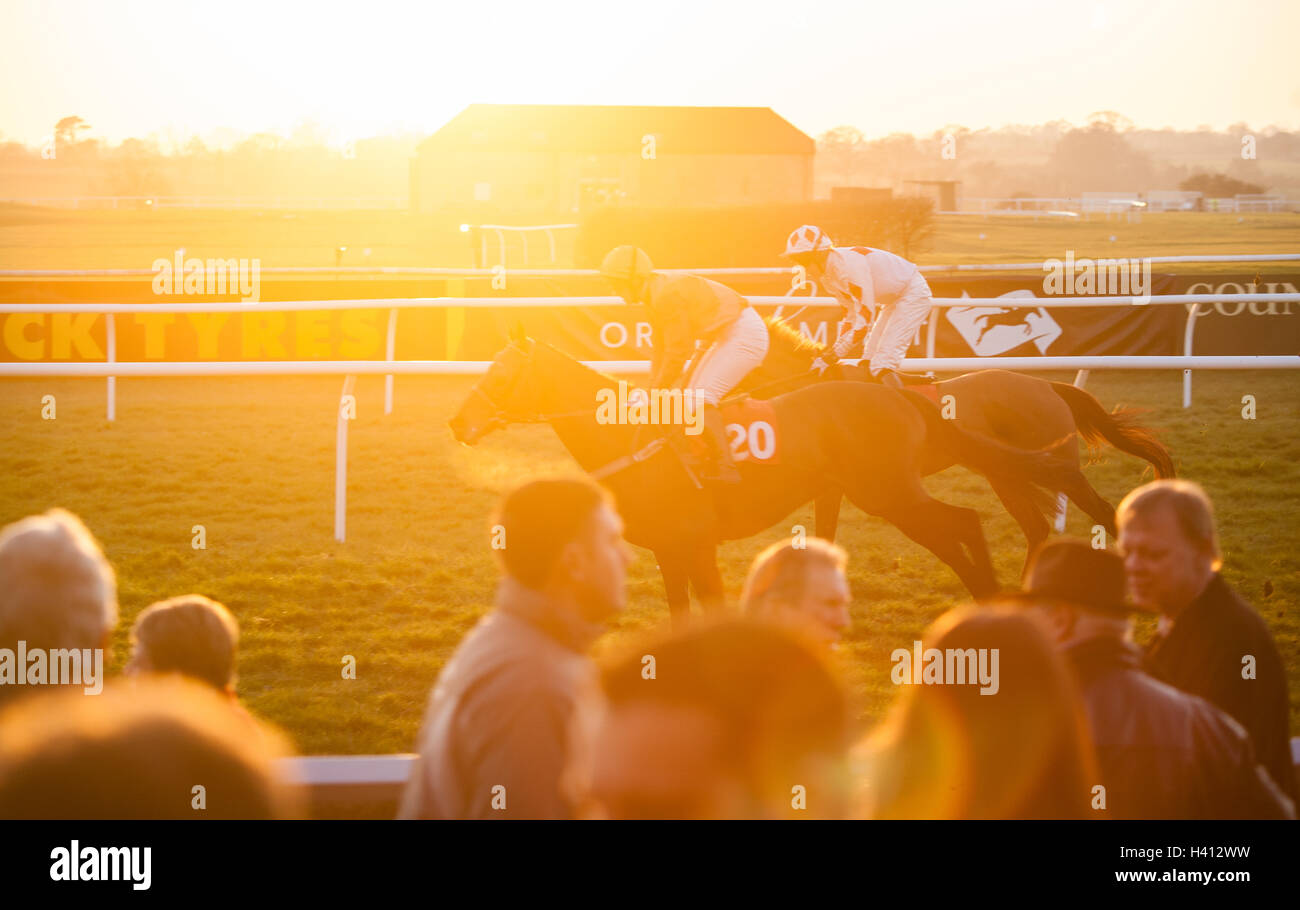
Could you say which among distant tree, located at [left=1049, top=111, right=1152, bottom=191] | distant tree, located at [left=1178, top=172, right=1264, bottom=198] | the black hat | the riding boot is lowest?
the black hat

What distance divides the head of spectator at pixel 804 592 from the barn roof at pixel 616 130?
45.8 m

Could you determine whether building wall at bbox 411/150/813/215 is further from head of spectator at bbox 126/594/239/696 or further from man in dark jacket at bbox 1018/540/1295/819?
man in dark jacket at bbox 1018/540/1295/819

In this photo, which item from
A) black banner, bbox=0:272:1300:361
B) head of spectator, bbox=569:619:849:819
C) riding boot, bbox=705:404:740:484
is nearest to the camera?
head of spectator, bbox=569:619:849:819

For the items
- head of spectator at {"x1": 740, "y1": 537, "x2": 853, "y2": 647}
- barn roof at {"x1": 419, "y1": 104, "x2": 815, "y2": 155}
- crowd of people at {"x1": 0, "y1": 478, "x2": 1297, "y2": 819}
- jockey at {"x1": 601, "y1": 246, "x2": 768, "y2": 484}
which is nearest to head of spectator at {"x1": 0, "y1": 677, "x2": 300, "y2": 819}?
crowd of people at {"x1": 0, "y1": 478, "x2": 1297, "y2": 819}

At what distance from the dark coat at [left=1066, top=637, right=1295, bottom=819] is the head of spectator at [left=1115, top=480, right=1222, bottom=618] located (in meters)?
0.50

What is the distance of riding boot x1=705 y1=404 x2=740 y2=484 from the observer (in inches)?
181

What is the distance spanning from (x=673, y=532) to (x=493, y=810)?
2.72 metres

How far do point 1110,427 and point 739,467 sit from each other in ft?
7.12

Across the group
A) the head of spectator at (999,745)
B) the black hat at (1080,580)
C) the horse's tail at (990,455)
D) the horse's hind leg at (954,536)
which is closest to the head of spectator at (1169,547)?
the black hat at (1080,580)

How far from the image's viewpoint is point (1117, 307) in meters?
11.2

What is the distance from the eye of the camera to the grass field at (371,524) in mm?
4660

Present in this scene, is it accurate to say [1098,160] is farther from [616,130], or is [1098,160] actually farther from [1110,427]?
[1110,427]
